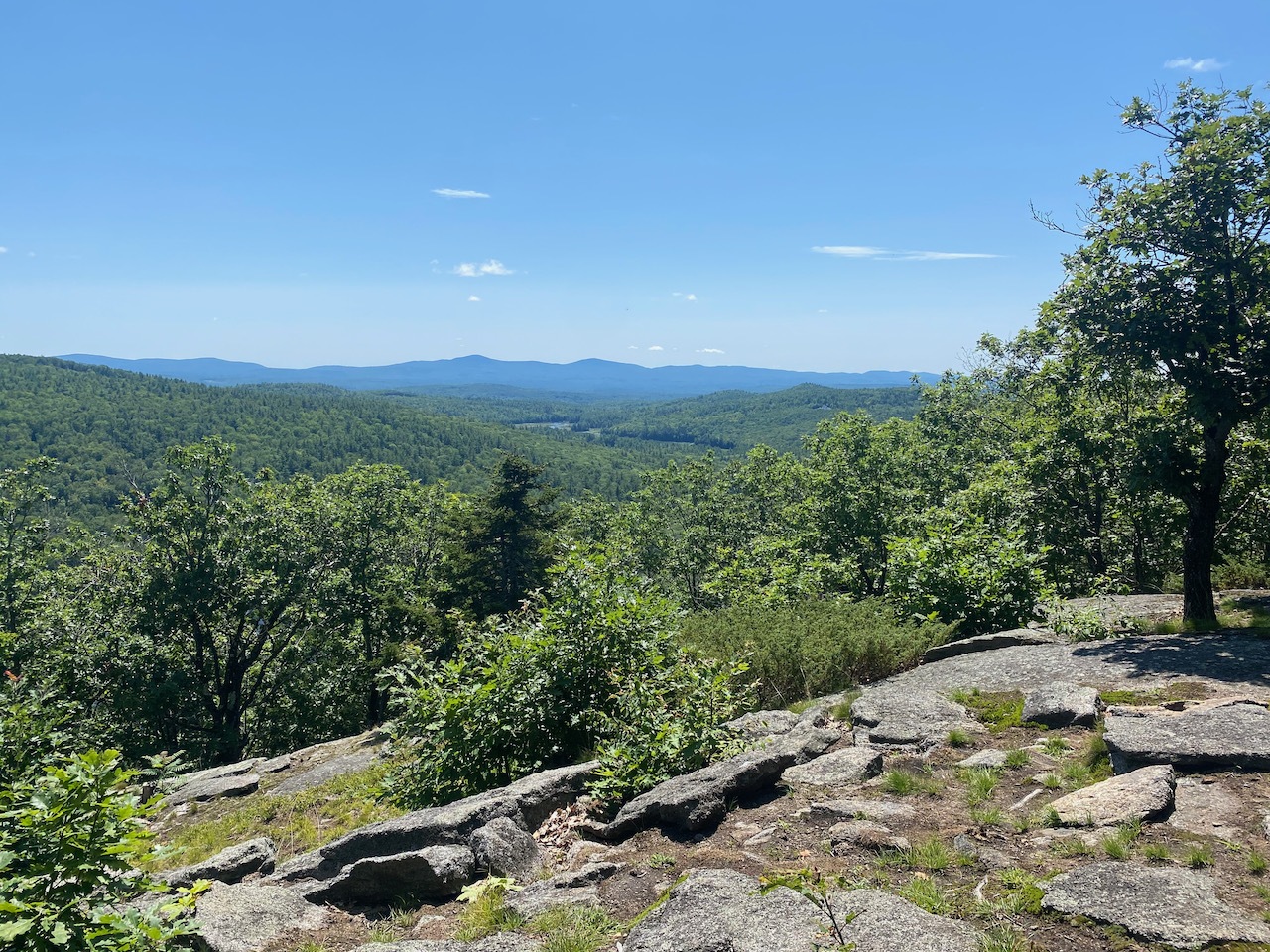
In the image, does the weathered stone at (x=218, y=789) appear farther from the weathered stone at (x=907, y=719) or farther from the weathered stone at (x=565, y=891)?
the weathered stone at (x=907, y=719)

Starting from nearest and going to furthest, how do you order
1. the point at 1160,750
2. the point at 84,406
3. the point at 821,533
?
the point at 1160,750, the point at 821,533, the point at 84,406

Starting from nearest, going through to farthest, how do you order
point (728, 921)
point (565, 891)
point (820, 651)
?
point (728, 921)
point (565, 891)
point (820, 651)

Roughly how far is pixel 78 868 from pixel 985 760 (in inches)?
230

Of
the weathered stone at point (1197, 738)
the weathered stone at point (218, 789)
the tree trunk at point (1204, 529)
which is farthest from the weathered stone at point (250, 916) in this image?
the weathered stone at point (218, 789)

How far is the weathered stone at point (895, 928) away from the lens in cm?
325

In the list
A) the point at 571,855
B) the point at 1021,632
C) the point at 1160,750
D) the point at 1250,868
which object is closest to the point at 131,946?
the point at 571,855

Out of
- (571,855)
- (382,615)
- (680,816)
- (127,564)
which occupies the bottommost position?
(382,615)

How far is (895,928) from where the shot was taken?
338 cm

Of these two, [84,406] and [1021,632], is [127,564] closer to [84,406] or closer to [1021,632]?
[1021,632]

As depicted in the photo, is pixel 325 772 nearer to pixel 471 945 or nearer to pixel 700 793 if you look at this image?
pixel 700 793

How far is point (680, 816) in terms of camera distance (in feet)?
16.7

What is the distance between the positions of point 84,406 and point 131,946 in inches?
6890

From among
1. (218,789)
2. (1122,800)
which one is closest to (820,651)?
(1122,800)

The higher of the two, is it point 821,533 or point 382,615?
point 821,533
